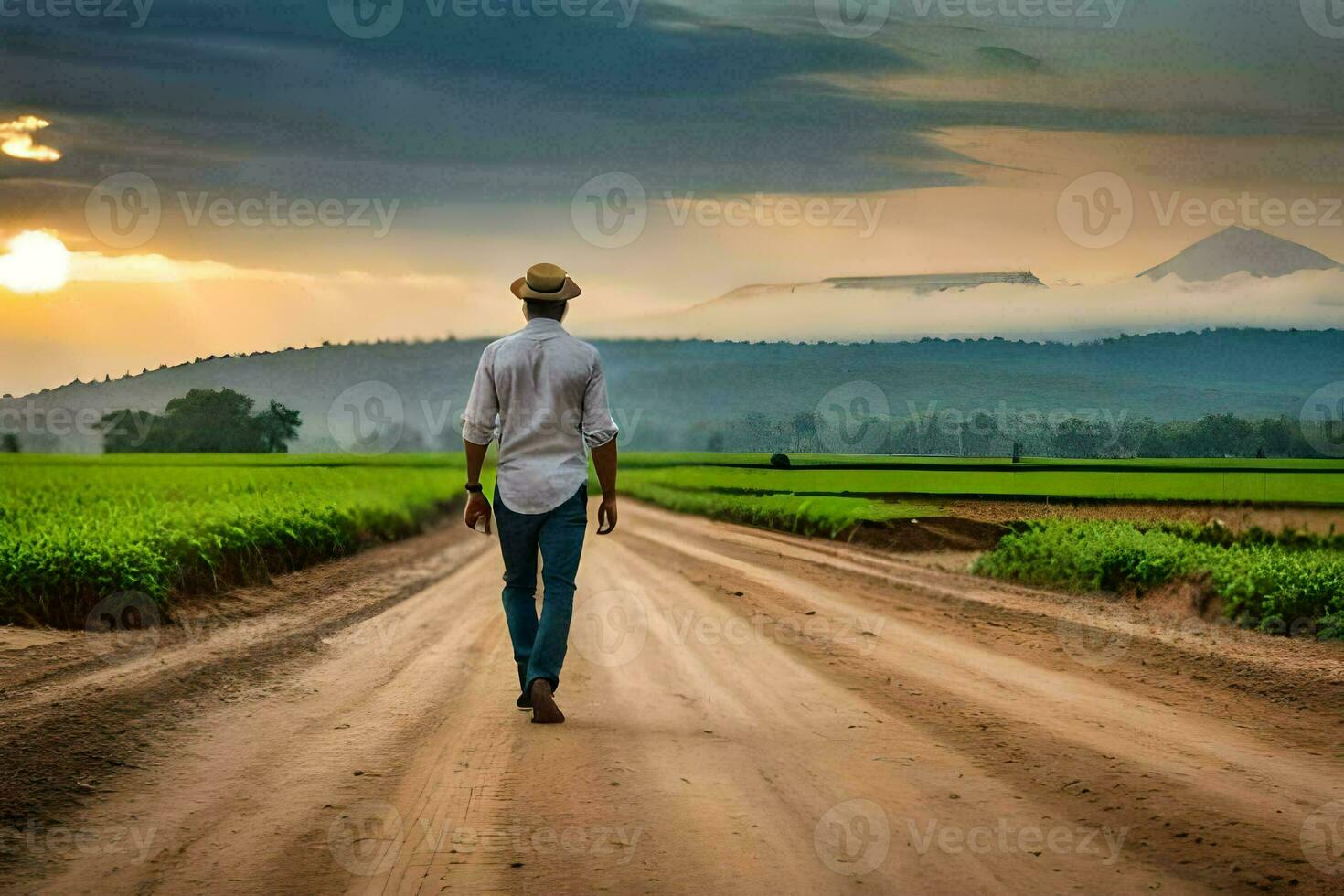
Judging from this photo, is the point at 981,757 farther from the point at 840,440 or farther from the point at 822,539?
the point at 840,440

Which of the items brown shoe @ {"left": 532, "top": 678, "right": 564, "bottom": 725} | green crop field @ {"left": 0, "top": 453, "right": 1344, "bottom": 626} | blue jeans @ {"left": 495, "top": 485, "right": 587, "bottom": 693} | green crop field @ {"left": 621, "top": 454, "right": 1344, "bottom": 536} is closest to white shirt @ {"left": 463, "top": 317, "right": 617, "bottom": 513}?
blue jeans @ {"left": 495, "top": 485, "right": 587, "bottom": 693}

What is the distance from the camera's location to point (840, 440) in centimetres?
3844

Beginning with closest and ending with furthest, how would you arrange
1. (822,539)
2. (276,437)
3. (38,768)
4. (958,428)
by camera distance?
(38,768) → (822,539) → (958,428) → (276,437)

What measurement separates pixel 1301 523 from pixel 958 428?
13.9 m

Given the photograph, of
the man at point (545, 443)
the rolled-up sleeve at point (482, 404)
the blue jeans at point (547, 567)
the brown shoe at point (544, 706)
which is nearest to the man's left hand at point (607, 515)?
the man at point (545, 443)

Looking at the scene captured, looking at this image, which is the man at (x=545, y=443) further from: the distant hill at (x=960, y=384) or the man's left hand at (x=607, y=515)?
the distant hill at (x=960, y=384)

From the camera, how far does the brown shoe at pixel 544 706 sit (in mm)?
7398

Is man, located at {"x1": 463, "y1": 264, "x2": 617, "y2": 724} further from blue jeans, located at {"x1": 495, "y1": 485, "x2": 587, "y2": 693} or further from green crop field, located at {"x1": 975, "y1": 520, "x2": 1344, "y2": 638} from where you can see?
green crop field, located at {"x1": 975, "y1": 520, "x2": 1344, "y2": 638}

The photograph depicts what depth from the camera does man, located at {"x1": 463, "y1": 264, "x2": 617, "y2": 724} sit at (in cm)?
755

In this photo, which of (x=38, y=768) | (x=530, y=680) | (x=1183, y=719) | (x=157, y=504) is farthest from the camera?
(x=157, y=504)

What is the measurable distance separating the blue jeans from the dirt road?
1.47 ft

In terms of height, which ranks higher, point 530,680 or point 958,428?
point 958,428

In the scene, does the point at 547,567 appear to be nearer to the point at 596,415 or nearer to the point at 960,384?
the point at 596,415

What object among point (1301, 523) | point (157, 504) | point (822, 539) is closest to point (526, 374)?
point (157, 504)
